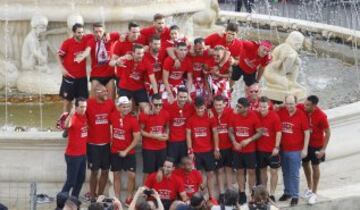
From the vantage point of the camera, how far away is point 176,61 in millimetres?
12961

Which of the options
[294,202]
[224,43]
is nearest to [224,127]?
[294,202]

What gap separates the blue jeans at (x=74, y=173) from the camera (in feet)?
39.7

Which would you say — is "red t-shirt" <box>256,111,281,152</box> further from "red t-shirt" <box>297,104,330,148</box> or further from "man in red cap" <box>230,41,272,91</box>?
"man in red cap" <box>230,41,272,91</box>

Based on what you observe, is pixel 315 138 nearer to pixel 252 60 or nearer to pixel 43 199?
pixel 252 60

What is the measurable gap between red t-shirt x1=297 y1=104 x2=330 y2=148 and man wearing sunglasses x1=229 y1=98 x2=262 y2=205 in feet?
2.15

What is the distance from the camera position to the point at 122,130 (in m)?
12.1

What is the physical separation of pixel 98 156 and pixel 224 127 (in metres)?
1.57

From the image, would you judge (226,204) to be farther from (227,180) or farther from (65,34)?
(65,34)

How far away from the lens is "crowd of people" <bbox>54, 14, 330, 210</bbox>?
39.8 ft

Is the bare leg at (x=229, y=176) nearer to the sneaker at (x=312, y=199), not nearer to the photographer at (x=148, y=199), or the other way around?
the sneaker at (x=312, y=199)

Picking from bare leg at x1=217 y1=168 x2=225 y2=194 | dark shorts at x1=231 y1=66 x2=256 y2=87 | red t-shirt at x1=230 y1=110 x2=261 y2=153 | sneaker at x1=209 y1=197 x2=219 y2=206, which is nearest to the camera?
sneaker at x1=209 y1=197 x2=219 y2=206

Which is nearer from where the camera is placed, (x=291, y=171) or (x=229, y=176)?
(x=291, y=171)

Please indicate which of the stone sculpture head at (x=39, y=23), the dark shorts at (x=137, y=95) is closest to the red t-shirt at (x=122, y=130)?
the dark shorts at (x=137, y=95)

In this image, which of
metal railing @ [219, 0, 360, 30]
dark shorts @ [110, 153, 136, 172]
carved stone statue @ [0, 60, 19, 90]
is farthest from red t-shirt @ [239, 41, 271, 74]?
metal railing @ [219, 0, 360, 30]
